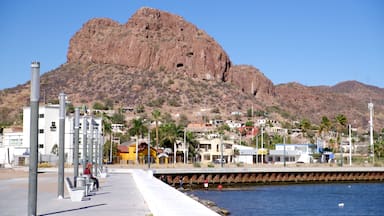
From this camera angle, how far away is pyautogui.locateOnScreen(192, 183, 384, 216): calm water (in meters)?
43.7

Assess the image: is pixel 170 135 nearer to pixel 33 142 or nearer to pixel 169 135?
pixel 169 135

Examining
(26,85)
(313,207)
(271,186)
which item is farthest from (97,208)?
(26,85)

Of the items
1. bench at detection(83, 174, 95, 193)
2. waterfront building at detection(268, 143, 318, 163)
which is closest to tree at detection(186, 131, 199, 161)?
waterfront building at detection(268, 143, 318, 163)

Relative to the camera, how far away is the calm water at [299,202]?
143 feet

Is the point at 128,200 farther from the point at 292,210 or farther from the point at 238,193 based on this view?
the point at 238,193

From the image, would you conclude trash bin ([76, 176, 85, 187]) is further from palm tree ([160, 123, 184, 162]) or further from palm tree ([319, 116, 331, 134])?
palm tree ([319, 116, 331, 134])

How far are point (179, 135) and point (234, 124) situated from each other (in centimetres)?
6514

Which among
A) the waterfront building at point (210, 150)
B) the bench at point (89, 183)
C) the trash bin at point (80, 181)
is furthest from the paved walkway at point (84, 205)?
the waterfront building at point (210, 150)

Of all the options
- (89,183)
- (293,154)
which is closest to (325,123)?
(293,154)

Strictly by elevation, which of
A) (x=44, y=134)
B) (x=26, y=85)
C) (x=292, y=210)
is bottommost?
(x=292, y=210)

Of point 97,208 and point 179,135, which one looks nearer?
point 97,208

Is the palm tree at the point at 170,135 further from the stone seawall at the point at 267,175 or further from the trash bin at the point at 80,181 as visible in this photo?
the trash bin at the point at 80,181

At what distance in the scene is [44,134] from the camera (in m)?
90.7

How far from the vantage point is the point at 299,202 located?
50188 mm
